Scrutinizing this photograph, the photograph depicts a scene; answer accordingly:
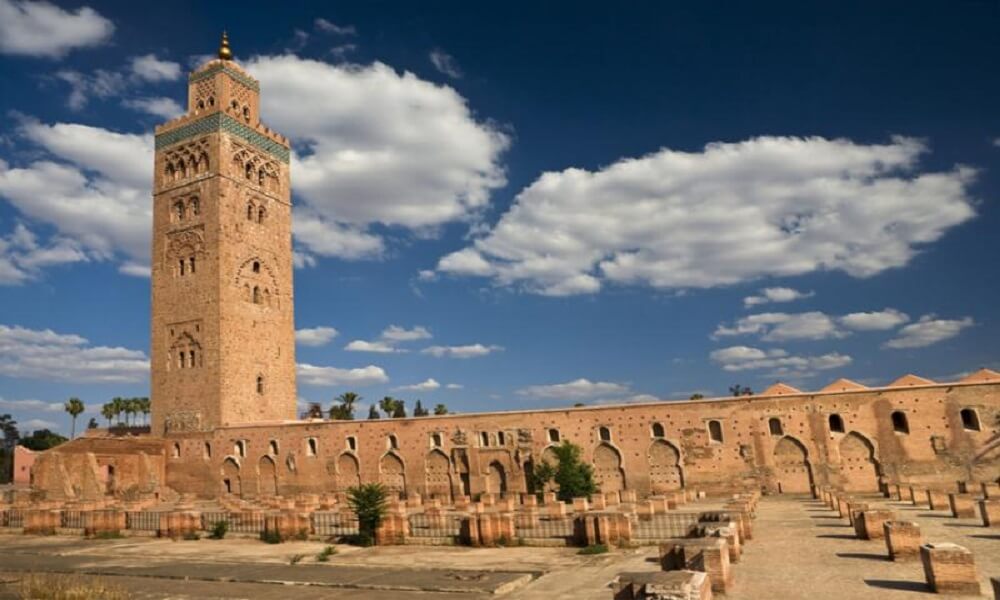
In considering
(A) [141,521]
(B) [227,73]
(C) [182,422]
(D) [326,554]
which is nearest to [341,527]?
(D) [326,554]

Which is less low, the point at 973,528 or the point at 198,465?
the point at 198,465

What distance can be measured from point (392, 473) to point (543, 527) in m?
13.8

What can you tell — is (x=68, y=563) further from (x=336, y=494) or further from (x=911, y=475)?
(x=911, y=475)

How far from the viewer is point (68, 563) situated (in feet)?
41.3

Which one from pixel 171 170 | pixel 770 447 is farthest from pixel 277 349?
pixel 770 447

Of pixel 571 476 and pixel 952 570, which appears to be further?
pixel 571 476

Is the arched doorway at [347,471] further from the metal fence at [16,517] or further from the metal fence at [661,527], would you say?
the metal fence at [661,527]

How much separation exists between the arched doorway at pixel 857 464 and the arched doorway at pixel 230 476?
2374cm

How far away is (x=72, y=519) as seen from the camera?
19359 mm

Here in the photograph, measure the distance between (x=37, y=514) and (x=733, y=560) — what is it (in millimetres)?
17372

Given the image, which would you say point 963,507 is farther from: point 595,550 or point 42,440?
point 42,440

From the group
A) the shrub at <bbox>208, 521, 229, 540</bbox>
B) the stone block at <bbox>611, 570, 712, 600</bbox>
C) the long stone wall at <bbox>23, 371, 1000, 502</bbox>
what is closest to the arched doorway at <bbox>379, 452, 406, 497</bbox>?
the long stone wall at <bbox>23, 371, 1000, 502</bbox>

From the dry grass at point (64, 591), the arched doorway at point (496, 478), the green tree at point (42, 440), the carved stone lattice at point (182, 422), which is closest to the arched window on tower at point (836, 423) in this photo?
the arched doorway at point (496, 478)

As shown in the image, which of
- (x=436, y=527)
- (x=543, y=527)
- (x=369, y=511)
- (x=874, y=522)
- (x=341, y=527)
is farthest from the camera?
(x=341, y=527)
